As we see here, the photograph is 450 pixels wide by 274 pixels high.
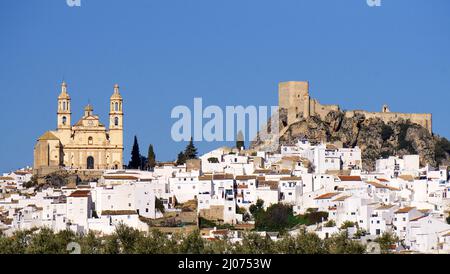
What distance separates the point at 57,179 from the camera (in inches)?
1953

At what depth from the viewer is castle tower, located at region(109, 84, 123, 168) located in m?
51.9

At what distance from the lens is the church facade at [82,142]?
51625 mm

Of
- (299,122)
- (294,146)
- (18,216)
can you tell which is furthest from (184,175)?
(299,122)

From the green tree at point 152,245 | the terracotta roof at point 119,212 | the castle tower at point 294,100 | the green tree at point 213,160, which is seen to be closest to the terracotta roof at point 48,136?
the green tree at point 213,160

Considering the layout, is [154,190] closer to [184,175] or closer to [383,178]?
[184,175]

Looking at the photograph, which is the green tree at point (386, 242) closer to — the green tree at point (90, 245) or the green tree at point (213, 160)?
the green tree at point (90, 245)

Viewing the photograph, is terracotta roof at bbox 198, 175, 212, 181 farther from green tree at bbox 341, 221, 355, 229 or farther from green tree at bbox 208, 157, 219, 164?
green tree at bbox 341, 221, 355, 229

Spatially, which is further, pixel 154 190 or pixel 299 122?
pixel 299 122

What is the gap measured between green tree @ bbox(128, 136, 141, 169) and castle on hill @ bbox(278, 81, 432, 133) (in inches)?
309

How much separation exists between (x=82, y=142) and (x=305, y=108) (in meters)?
10.7

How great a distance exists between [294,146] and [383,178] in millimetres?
6782

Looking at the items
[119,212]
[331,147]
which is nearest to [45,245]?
[119,212]

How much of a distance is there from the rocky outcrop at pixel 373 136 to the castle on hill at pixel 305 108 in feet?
0.89

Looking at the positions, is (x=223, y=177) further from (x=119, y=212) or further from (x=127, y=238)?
(x=127, y=238)
